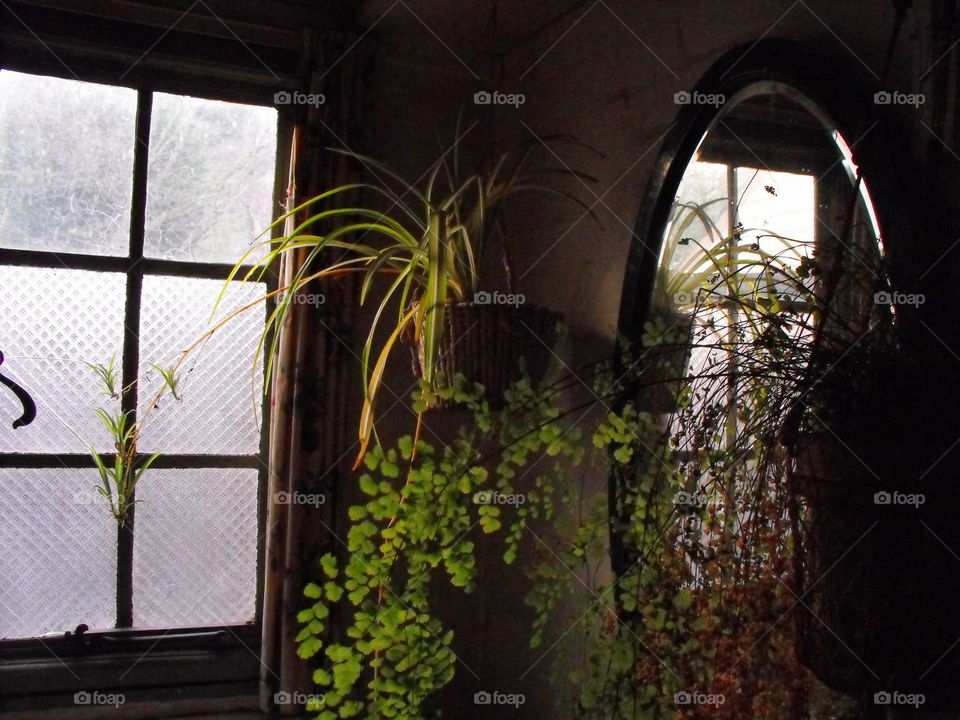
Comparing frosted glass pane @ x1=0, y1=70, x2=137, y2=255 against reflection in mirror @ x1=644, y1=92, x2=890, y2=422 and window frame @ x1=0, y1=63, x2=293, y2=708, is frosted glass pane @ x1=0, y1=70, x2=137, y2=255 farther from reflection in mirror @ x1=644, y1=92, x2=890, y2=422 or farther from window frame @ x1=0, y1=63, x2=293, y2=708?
reflection in mirror @ x1=644, y1=92, x2=890, y2=422

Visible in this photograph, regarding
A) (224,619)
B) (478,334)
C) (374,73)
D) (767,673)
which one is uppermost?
(374,73)

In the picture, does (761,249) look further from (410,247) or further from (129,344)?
(129,344)

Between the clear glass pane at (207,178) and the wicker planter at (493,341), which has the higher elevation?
the clear glass pane at (207,178)

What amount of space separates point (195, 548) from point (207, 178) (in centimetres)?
86

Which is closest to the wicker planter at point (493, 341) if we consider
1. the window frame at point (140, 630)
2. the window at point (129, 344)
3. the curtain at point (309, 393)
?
the curtain at point (309, 393)

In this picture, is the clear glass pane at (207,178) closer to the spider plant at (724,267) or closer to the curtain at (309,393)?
the curtain at (309,393)

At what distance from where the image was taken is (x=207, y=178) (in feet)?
6.07

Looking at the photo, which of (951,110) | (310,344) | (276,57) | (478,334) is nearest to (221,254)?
(310,344)

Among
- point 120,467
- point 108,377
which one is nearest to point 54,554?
point 120,467

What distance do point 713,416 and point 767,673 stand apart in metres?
0.31

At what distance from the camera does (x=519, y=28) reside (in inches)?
72.7

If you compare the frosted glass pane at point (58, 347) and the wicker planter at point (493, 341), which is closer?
the wicker planter at point (493, 341)

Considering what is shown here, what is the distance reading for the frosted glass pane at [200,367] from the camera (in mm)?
1799

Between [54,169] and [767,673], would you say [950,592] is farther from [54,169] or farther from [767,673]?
[54,169]
